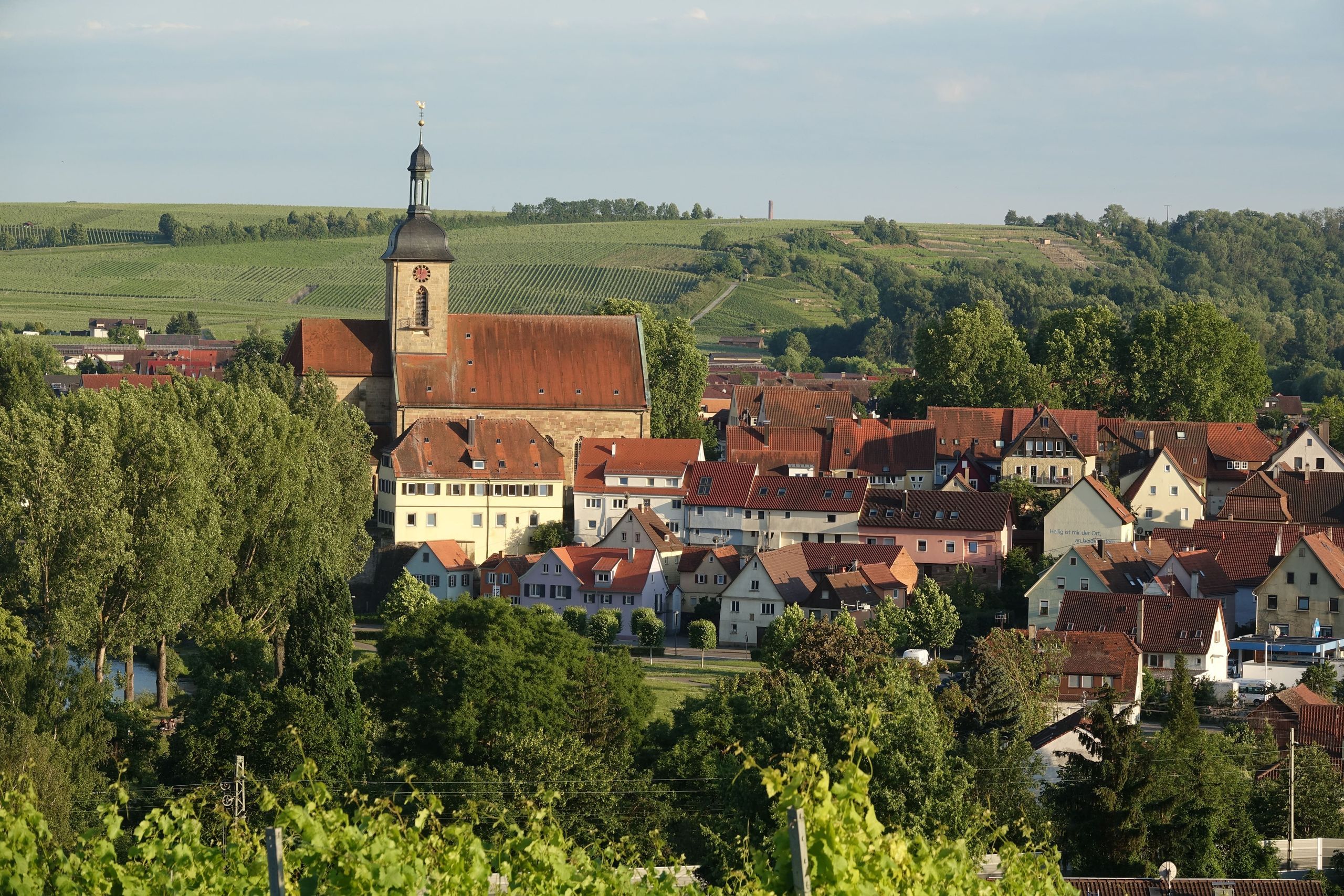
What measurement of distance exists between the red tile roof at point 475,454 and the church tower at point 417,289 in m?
4.32

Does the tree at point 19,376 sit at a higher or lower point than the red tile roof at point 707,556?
higher

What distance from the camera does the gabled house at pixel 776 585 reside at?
5928cm

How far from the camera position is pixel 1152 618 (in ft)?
171

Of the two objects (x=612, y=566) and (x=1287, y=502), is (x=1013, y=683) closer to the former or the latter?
(x=612, y=566)

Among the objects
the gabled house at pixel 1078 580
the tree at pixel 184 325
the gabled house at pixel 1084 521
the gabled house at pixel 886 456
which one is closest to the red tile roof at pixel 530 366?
the gabled house at pixel 886 456

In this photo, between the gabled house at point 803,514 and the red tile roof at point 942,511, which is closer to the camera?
the red tile roof at point 942,511

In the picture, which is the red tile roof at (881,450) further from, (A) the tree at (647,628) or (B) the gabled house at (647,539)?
(A) the tree at (647,628)

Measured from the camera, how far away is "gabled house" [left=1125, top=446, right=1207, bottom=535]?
68562 millimetres

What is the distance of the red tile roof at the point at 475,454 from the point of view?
68125 millimetres

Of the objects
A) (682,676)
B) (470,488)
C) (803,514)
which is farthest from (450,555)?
(682,676)

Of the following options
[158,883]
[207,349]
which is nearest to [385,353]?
[158,883]

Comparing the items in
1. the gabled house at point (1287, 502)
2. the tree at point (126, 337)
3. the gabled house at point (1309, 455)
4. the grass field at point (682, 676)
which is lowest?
the grass field at point (682, 676)

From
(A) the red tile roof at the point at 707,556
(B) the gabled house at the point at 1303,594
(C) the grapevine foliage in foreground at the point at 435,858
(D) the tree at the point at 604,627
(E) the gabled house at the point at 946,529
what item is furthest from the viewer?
(A) the red tile roof at the point at 707,556

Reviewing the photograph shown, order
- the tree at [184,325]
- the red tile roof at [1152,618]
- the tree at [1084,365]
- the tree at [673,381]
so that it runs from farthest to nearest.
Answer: the tree at [184,325] → the tree at [1084,365] → the tree at [673,381] → the red tile roof at [1152,618]
